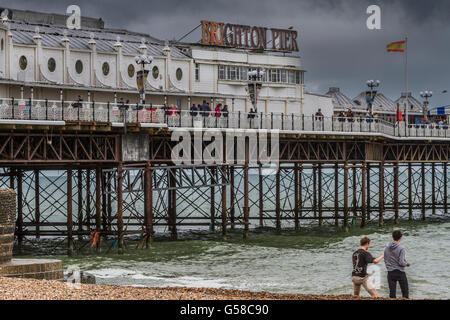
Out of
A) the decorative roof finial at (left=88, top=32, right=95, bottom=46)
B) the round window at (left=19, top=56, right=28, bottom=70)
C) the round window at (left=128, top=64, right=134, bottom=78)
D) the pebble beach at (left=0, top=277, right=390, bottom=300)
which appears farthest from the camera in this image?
the round window at (left=128, top=64, right=134, bottom=78)

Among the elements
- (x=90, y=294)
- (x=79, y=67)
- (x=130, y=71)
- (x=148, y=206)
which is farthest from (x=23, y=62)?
(x=90, y=294)

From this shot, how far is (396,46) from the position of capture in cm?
6850

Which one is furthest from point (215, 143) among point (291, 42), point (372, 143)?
point (291, 42)

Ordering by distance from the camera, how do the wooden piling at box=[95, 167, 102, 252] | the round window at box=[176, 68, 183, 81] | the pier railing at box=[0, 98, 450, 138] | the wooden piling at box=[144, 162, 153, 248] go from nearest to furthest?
the pier railing at box=[0, 98, 450, 138]
the wooden piling at box=[95, 167, 102, 252]
the wooden piling at box=[144, 162, 153, 248]
the round window at box=[176, 68, 183, 81]

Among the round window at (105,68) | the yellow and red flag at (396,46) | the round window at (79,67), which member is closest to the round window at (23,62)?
the round window at (79,67)

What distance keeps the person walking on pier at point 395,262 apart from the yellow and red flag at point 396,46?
51.2m

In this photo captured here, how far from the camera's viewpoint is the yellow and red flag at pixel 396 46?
6806cm

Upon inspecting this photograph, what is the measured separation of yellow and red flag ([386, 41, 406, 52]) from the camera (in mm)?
68062

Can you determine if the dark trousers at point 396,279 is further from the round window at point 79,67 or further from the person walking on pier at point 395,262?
the round window at point 79,67

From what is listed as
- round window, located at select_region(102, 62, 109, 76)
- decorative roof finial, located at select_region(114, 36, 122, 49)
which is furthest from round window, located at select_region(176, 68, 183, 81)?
round window, located at select_region(102, 62, 109, 76)

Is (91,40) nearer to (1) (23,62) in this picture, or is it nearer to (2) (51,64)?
(2) (51,64)

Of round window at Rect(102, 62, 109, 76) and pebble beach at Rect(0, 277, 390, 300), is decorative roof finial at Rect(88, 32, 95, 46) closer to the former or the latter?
round window at Rect(102, 62, 109, 76)

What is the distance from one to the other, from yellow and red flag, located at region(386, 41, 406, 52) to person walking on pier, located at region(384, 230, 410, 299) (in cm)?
5120
